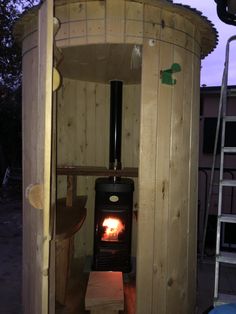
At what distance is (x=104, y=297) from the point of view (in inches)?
120

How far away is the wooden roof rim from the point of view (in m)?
2.54

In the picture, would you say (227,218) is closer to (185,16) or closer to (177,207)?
(177,207)

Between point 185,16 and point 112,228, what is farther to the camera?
point 112,228

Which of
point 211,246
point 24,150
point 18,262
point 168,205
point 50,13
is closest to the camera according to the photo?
point 50,13

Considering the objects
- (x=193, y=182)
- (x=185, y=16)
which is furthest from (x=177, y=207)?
(x=185, y=16)

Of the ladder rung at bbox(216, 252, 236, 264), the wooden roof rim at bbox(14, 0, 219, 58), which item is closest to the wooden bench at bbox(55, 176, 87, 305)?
the ladder rung at bbox(216, 252, 236, 264)

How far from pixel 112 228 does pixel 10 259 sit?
1775mm

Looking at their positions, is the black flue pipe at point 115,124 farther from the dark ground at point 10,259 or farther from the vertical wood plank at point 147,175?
the dark ground at point 10,259

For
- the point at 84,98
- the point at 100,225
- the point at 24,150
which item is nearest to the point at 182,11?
the point at 24,150

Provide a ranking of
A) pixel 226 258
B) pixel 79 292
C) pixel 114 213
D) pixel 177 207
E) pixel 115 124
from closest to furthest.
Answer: pixel 226 258
pixel 177 207
pixel 79 292
pixel 114 213
pixel 115 124

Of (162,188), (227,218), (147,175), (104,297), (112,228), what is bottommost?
(104,297)

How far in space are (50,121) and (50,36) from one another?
42cm

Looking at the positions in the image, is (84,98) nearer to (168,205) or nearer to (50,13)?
(168,205)

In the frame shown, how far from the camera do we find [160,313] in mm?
2797
